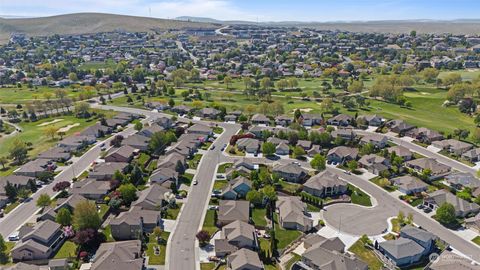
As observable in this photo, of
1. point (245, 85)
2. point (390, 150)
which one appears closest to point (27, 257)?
point (390, 150)

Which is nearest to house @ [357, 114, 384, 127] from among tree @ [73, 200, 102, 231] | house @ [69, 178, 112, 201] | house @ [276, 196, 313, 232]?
house @ [276, 196, 313, 232]

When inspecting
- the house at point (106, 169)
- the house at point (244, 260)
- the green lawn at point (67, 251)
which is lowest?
the green lawn at point (67, 251)

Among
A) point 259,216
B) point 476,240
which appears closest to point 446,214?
point 476,240

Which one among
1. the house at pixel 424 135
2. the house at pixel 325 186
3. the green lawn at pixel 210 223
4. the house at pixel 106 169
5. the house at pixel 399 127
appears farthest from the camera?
the house at pixel 399 127

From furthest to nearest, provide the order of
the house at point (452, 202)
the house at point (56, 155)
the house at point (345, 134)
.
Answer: the house at point (345, 134) < the house at point (56, 155) < the house at point (452, 202)

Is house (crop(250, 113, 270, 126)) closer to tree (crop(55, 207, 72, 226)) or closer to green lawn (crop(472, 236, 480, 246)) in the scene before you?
green lawn (crop(472, 236, 480, 246))

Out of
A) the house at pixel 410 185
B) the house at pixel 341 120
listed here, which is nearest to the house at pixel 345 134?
the house at pixel 341 120

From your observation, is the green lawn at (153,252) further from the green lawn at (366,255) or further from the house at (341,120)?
the house at (341,120)

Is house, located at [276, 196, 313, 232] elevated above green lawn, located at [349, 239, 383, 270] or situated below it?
above
